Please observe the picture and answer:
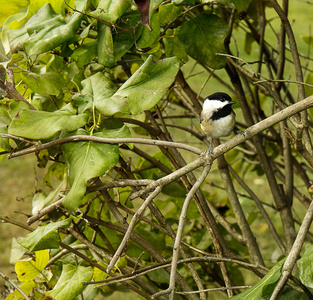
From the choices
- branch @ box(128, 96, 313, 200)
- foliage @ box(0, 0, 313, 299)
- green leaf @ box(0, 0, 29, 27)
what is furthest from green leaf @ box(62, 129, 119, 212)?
green leaf @ box(0, 0, 29, 27)

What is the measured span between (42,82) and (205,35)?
53 centimetres

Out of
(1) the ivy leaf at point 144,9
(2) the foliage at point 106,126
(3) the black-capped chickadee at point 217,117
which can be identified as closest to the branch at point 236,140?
(2) the foliage at point 106,126

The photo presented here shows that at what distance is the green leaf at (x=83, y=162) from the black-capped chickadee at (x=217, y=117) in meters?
0.61

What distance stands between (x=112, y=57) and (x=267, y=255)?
262 centimetres

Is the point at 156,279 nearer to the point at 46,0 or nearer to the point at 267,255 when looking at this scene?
the point at 46,0

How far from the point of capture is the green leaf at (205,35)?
55.5 inches

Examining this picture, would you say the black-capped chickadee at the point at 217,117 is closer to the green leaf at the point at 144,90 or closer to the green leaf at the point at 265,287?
the green leaf at the point at 144,90

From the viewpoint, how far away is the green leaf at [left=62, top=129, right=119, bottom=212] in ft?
3.58

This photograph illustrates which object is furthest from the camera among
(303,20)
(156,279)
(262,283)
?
(303,20)

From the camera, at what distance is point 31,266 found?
1.42 meters

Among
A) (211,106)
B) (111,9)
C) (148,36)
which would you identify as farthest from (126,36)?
(211,106)

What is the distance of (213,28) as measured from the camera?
4.66 feet

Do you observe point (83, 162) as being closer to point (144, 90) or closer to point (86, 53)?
point (144, 90)

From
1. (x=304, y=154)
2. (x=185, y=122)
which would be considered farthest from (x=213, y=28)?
(x=185, y=122)
